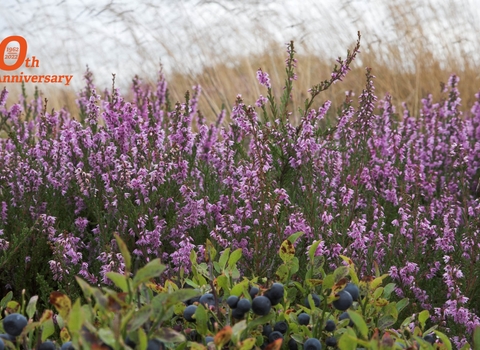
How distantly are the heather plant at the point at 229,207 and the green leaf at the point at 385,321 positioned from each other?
2.57ft

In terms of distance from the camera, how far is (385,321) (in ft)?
5.14

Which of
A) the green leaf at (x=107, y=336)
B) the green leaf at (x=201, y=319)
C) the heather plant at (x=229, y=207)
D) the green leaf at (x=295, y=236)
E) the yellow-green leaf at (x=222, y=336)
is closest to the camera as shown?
the green leaf at (x=107, y=336)

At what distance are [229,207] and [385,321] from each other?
148 centimetres

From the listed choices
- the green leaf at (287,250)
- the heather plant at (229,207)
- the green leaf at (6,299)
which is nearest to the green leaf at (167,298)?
the green leaf at (287,250)

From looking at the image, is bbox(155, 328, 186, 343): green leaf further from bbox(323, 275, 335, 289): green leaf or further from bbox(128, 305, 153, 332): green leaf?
bbox(323, 275, 335, 289): green leaf

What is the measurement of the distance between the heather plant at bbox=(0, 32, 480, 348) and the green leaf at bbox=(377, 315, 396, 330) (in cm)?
78

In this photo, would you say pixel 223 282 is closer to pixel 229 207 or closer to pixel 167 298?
pixel 167 298

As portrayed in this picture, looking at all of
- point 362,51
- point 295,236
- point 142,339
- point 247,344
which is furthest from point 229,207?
point 362,51

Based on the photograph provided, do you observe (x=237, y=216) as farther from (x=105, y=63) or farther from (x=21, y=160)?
(x=105, y=63)

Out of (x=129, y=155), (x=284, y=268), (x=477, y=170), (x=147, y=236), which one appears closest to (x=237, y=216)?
(x=147, y=236)

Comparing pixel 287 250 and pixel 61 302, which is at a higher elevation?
pixel 61 302

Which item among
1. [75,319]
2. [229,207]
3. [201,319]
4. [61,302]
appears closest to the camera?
[75,319]

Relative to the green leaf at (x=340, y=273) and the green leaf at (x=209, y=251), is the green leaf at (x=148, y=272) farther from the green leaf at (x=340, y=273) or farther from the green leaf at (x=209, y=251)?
the green leaf at (x=340, y=273)

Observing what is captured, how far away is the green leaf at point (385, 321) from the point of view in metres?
1.56
